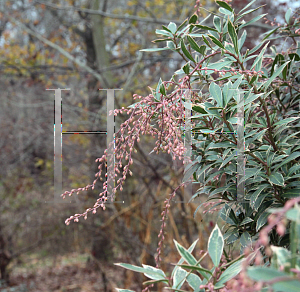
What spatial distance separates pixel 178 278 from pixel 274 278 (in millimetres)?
323

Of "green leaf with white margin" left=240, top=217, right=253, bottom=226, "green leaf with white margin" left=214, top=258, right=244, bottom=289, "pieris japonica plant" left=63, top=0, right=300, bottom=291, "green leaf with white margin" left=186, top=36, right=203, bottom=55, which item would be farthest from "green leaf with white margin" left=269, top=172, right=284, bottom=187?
"green leaf with white margin" left=186, top=36, right=203, bottom=55

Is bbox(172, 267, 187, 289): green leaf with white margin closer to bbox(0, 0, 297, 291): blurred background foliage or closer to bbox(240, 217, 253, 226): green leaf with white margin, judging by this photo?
bbox(240, 217, 253, 226): green leaf with white margin

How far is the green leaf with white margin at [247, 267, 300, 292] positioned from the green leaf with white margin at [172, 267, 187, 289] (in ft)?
0.99

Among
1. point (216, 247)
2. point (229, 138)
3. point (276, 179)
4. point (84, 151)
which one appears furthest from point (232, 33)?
point (84, 151)

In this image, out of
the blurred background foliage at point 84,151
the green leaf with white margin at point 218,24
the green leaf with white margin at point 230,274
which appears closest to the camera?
the green leaf with white margin at point 230,274

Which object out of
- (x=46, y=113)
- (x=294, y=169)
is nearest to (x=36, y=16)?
(x=46, y=113)

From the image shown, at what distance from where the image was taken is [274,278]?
0.32 meters

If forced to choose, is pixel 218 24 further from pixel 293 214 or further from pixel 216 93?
pixel 293 214

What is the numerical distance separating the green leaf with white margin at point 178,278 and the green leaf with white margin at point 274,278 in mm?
302

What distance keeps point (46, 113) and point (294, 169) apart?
14.1 feet

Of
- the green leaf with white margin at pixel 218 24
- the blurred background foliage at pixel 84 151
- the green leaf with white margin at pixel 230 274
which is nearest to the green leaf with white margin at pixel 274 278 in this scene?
the green leaf with white margin at pixel 230 274

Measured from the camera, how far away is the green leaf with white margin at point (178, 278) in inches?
23.2

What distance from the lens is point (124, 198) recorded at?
9.08 feet

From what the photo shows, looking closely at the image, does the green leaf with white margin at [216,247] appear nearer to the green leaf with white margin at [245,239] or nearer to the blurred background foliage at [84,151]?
the green leaf with white margin at [245,239]
